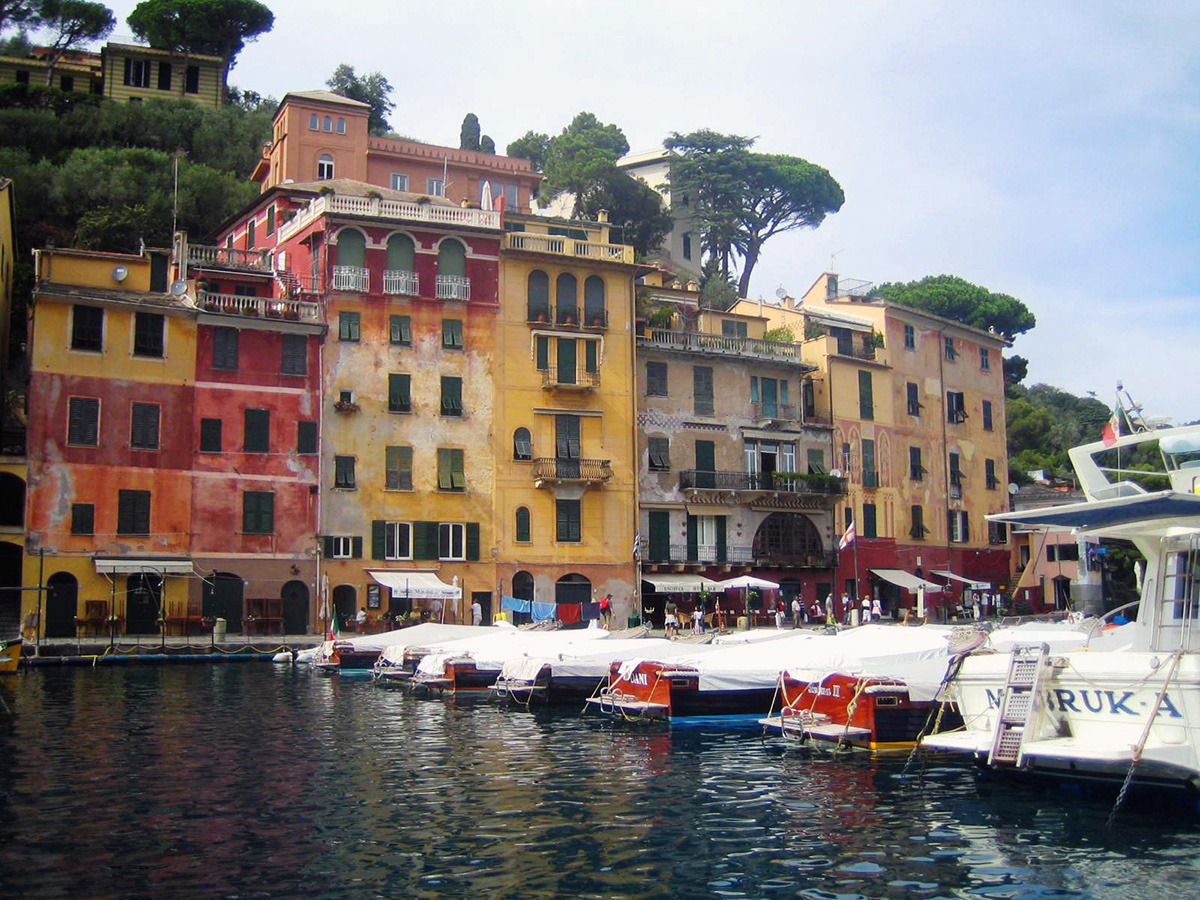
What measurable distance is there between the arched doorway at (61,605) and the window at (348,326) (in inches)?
572

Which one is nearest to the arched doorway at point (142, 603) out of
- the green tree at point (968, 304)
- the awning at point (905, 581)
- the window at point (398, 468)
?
the window at point (398, 468)

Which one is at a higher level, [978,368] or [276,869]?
[978,368]

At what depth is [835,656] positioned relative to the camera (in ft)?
91.3

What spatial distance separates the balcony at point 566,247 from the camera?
58.8m

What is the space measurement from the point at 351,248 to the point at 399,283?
8.23 ft

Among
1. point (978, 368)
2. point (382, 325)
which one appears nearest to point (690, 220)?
point (978, 368)

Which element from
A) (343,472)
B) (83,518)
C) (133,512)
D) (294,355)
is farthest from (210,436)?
(83,518)

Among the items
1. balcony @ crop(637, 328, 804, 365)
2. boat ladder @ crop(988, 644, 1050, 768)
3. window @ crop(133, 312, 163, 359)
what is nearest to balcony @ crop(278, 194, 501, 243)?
window @ crop(133, 312, 163, 359)

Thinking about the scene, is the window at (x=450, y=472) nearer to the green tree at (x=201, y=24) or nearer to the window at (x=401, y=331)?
the window at (x=401, y=331)

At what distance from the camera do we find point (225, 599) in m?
50.7

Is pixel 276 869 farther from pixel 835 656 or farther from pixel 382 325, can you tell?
pixel 382 325

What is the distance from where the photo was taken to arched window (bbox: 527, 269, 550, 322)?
58.4 meters

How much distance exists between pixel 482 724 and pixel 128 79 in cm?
8072

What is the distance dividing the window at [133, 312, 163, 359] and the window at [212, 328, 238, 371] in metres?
2.15
